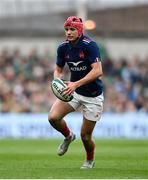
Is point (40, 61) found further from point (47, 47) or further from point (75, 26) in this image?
point (75, 26)

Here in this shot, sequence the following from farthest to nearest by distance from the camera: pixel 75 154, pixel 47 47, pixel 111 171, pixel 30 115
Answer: pixel 47 47 < pixel 30 115 < pixel 75 154 < pixel 111 171

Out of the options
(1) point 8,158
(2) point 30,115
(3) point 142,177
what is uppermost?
(3) point 142,177

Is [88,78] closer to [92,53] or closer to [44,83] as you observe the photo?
[92,53]

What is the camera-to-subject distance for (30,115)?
1169 inches

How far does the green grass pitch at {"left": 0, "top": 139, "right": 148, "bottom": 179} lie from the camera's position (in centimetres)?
1428

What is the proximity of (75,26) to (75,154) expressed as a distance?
5.63 meters

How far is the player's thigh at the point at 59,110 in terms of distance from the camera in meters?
15.5

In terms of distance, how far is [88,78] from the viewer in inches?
600

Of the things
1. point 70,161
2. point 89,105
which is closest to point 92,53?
point 89,105

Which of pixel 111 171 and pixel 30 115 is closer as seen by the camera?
pixel 111 171

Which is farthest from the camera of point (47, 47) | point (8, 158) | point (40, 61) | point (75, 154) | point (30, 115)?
point (47, 47)

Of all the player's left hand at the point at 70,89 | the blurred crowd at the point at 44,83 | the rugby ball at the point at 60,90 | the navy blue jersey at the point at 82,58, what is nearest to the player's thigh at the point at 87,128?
the navy blue jersey at the point at 82,58

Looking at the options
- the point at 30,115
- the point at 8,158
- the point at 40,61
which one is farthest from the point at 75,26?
the point at 40,61

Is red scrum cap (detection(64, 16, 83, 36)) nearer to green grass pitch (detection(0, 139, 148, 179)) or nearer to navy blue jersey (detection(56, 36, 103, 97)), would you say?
navy blue jersey (detection(56, 36, 103, 97))
